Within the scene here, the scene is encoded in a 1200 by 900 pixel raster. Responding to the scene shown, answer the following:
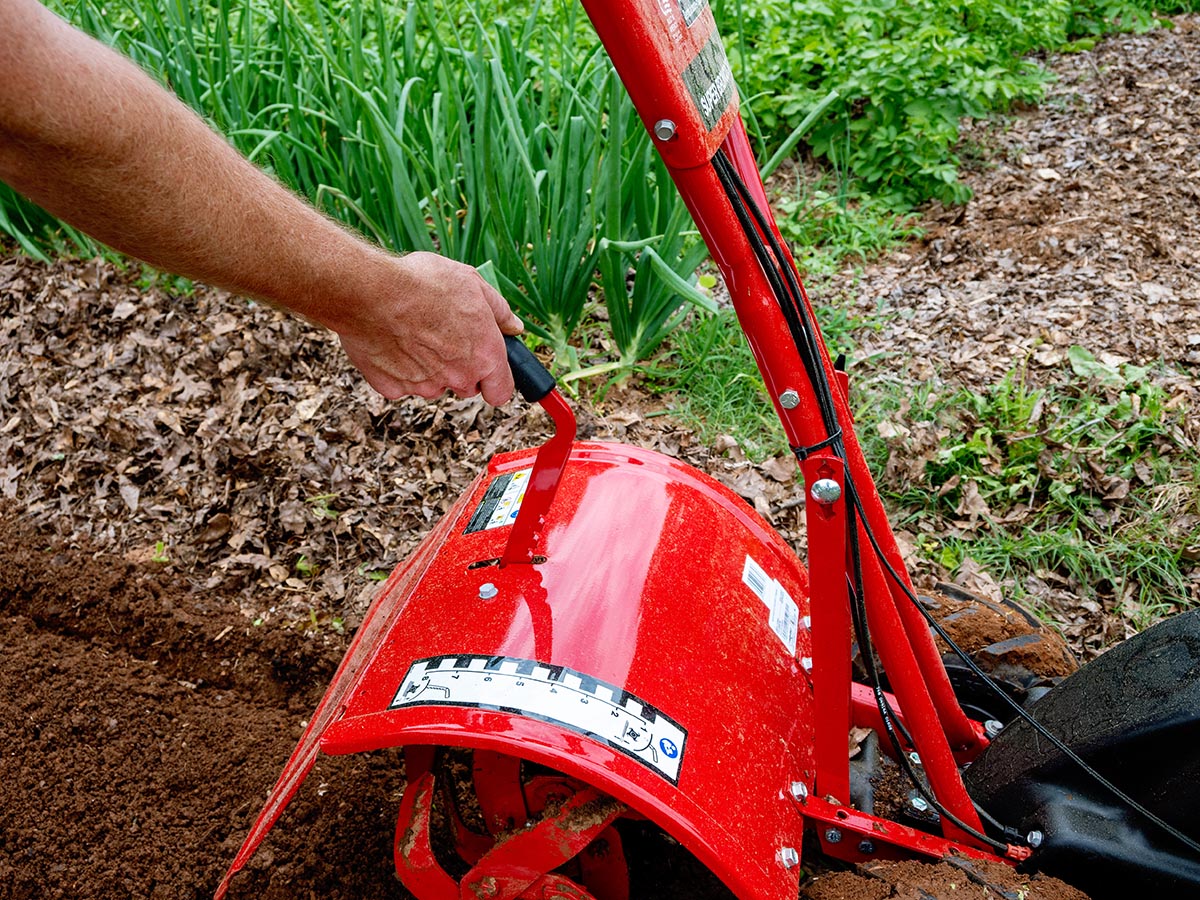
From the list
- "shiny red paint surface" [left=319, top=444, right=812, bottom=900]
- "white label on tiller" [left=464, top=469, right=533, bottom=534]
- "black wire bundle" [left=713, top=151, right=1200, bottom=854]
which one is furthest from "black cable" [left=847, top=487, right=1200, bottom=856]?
"white label on tiller" [left=464, top=469, right=533, bottom=534]

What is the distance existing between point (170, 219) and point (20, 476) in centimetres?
220

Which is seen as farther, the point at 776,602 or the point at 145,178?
the point at 776,602

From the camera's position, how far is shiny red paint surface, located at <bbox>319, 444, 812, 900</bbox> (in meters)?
1.32

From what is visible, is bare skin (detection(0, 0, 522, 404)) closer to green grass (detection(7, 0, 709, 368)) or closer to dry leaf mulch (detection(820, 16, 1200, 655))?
green grass (detection(7, 0, 709, 368))

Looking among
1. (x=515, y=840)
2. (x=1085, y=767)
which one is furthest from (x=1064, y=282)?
(x=515, y=840)

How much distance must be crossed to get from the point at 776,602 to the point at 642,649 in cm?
41

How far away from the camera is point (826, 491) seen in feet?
4.31

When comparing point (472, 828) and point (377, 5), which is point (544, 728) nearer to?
point (472, 828)

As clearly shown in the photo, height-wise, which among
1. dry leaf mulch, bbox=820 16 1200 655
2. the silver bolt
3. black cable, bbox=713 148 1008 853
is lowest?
dry leaf mulch, bbox=820 16 1200 655

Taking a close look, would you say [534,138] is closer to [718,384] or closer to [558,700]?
[718,384]

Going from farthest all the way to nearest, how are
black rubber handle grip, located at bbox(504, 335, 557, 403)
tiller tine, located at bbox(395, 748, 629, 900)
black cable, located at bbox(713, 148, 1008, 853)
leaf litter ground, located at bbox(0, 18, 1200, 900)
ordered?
leaf litter ground, located at bbox(0, 18, 1200, 900) < black rubber handle grip, located at bbox(504, 335, 557, 403) < tiller tine, located at bbox(395, 748, 629, 900) < black cable, located at bbox(713, 148, 1008, 853)

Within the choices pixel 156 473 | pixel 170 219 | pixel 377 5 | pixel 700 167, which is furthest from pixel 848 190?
pixel 170 219

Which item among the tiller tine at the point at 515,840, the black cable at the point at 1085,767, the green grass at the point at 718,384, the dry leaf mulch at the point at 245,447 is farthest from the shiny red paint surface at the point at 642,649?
the green grass at the point at 718,384

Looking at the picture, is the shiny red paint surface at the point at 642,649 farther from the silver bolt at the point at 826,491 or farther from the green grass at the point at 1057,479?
the green grass at the point at 1057,479
